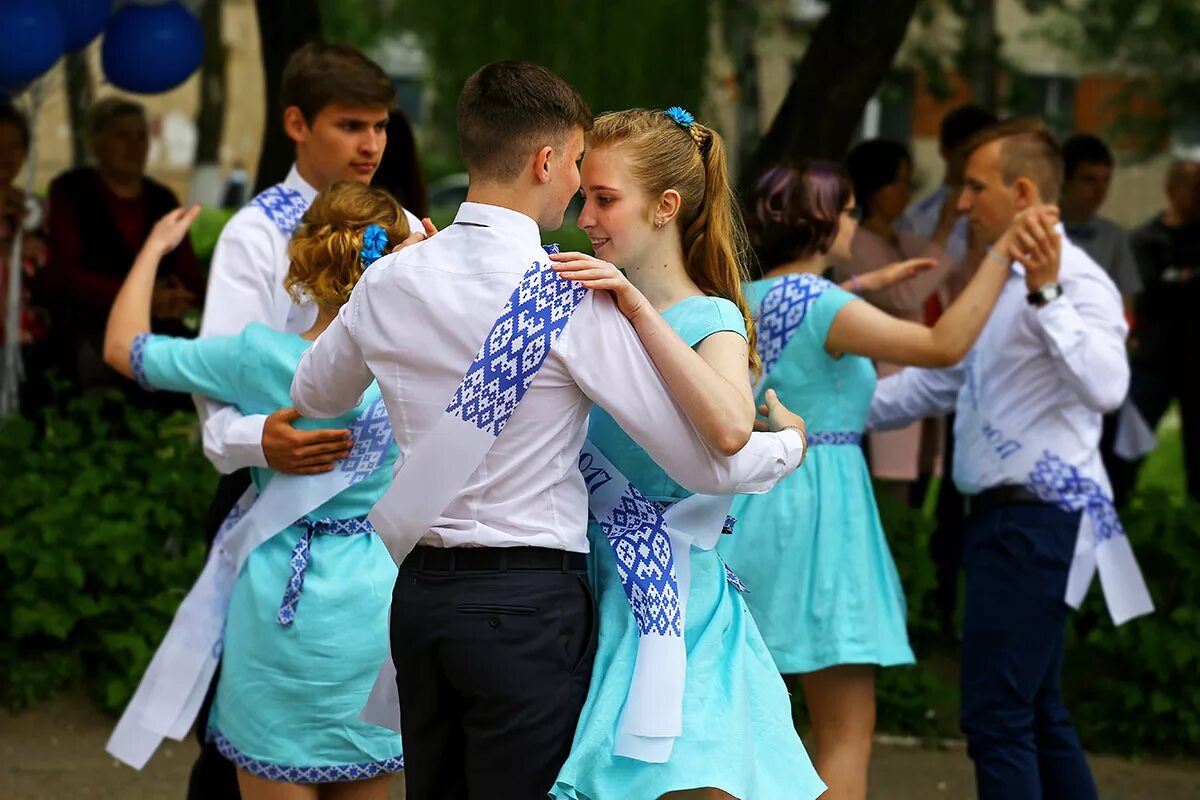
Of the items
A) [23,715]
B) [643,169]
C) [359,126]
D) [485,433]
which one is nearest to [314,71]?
[359,126]

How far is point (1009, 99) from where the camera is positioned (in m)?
15.2

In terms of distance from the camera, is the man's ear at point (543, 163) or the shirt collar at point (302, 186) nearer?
the man's ear at point (543, 163)

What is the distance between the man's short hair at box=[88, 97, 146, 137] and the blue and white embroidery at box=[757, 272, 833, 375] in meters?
4.10

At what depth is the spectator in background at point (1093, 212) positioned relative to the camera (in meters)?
7.88

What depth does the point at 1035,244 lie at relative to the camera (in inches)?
157

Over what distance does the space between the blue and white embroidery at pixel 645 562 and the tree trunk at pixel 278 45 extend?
454 centimetres

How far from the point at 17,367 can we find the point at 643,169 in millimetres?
4743

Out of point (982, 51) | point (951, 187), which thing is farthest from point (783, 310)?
point (982, 51)

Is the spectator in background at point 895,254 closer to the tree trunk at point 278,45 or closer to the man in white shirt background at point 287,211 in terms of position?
the tree trunk at point 278,45

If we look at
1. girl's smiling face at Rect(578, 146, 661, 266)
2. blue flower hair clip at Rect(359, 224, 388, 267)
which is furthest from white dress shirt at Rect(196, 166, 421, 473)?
girl's smiling face at Rect(578, 146, 661, 266)

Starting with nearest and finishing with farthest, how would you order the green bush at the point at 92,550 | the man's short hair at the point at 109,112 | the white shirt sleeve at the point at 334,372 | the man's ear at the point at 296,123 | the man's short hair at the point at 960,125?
the white shirt sleeve at the point at 334,372 < the man's ear at the point at 296,123 < the green bush at the point at 92,550 < the man's short hair at the point at 109,112 < the man's short hair at the point at 960,125

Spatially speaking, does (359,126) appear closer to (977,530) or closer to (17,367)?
(977,530)

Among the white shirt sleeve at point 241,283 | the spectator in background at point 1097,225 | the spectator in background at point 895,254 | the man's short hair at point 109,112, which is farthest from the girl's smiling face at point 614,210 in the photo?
the spectator in background at point 1097,225

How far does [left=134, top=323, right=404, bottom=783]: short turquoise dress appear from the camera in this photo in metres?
3.45
